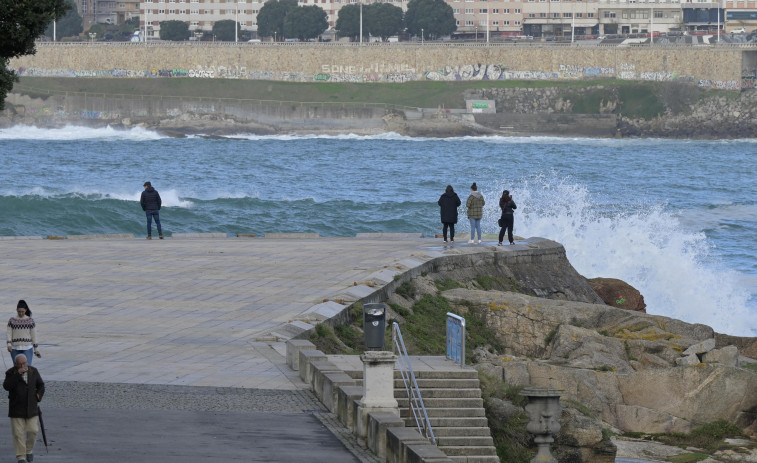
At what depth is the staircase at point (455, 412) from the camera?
1414 cm

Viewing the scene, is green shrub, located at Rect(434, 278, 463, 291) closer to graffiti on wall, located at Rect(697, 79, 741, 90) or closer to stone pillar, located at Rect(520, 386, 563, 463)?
stone pillar, located at Rect(520, 386, 563, 463)

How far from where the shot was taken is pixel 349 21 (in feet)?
511

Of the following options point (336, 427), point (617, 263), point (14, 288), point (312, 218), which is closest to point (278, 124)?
point (312, 218)

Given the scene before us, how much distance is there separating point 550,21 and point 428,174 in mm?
90895

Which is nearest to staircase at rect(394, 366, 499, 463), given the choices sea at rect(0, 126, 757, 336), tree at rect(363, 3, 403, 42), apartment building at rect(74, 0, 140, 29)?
sea at rect(0, 126, 757, 336)

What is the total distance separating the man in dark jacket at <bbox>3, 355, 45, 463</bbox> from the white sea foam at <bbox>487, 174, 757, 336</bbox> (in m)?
22.0

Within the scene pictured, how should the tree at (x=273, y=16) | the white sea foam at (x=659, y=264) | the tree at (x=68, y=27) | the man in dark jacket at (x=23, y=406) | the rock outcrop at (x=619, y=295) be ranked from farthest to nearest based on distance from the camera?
1. the tree at (x=68, y=27)
2. the tree at (x=273, y=16)
3. the white sea foam at (x=659, y=264)
4. the rock outcrop at (x=619, y=295)
5. the man in dark jacket at (x=23, y=406)

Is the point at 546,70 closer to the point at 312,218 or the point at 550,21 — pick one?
the point at 550,21

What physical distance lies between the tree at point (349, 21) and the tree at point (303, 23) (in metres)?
2.18

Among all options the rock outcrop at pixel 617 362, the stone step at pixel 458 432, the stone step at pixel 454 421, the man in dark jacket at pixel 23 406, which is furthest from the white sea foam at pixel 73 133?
the man in dark jacket at pixel 23 406

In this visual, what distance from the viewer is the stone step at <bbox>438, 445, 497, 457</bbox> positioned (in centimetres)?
1402

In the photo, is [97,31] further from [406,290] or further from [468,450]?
[468,450]

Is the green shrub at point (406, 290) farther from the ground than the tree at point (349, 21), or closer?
closer

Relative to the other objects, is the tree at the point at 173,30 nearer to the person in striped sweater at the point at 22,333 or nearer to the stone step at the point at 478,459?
the person in striped sweater at the point at 22,333
